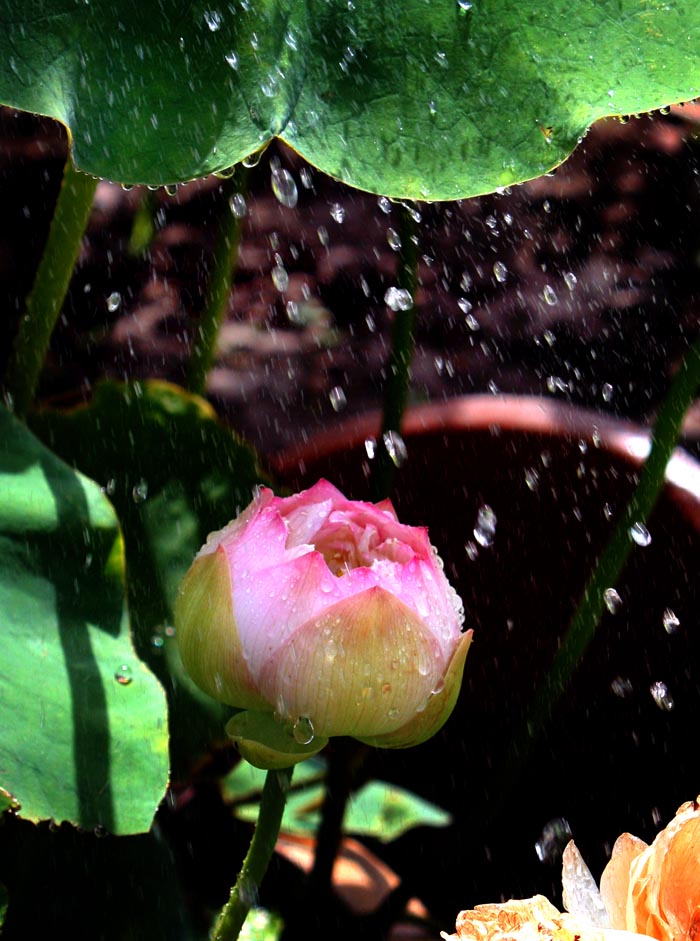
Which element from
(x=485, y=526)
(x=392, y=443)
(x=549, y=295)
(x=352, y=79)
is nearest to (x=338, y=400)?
(x=549, y=295)

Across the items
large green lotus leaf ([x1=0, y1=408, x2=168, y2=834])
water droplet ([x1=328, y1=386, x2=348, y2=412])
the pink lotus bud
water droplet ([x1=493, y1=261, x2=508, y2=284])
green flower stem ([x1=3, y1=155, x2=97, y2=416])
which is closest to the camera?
the pink lotus bud

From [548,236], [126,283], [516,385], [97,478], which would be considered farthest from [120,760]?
[548,236]

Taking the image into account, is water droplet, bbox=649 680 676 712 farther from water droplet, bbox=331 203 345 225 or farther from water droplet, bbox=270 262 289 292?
water droplet, bbox=331 203 345 225

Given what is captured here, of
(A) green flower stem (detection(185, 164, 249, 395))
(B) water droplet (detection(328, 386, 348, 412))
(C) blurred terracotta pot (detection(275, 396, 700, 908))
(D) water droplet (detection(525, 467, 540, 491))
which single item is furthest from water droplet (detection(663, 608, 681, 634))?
(B) water droplet (detection(328, 386, 348, 412))

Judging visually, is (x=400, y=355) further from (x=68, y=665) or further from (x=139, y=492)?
(x=68, y=665)

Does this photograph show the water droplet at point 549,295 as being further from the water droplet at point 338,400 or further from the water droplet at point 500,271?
the water droplet at point 338,400

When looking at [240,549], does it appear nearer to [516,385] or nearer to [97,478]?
[97,478]
